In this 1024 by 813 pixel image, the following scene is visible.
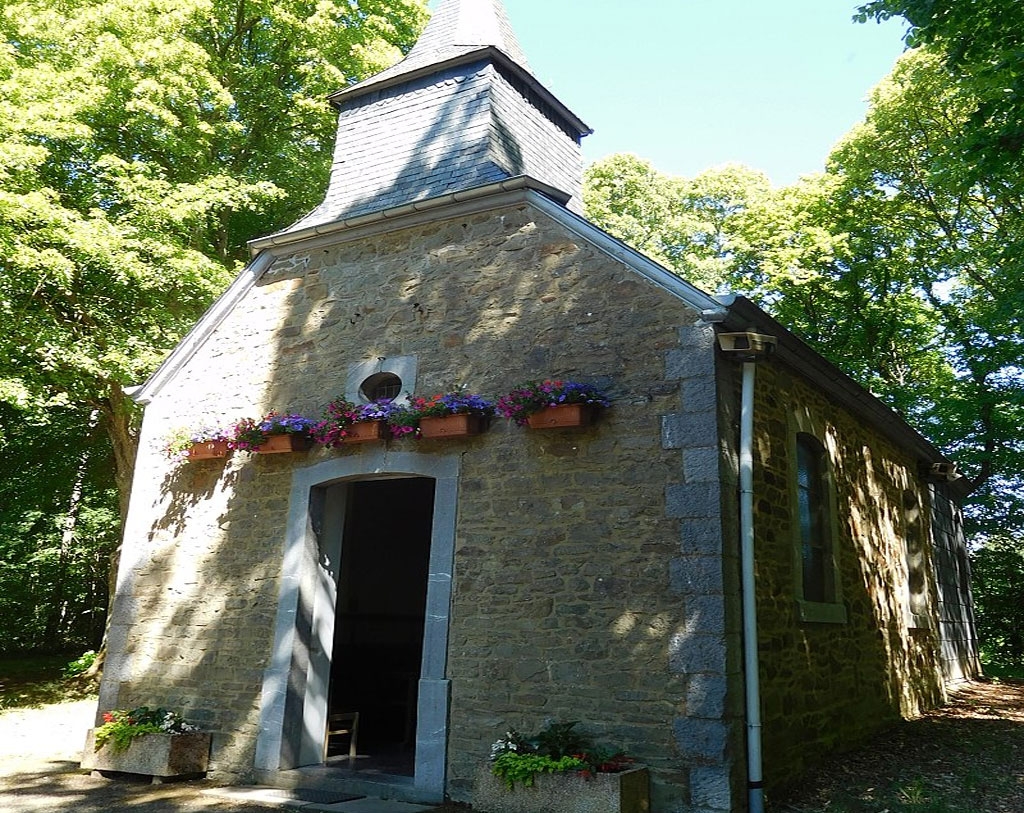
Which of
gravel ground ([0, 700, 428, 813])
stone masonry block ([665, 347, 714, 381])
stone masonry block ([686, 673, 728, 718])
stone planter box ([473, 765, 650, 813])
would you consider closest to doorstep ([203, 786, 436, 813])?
gravel ground ([0, 700, 428, 813])

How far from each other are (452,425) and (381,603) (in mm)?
4847

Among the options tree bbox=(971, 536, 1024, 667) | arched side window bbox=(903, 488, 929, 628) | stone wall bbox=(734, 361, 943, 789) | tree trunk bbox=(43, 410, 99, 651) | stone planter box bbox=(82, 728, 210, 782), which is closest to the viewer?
stone wall bbox=(734, 361, 943, 789)

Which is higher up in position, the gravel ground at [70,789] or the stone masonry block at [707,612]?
the stone masonry block at [707,612]

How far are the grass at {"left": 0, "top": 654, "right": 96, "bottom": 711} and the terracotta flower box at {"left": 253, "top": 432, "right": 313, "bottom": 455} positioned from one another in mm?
7439

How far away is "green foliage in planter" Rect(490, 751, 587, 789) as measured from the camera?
207 inches

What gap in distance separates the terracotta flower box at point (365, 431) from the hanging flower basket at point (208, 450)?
143cm

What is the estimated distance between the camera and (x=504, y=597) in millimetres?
6293

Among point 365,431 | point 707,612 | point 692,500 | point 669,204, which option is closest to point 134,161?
point 365,431

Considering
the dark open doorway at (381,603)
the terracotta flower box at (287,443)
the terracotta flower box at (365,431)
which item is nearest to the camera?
the terracotta flower box at (365,431)

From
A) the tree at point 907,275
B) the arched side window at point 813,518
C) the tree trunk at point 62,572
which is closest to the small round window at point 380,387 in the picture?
the arched side window at point 813,518

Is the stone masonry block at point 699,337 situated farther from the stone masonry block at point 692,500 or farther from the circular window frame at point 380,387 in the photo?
the circular window frame at point 380,387

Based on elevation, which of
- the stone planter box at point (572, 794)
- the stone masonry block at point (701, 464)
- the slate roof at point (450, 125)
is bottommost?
the stone planter box at point (572, 794)

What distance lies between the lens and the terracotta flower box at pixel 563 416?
6164 millimetres

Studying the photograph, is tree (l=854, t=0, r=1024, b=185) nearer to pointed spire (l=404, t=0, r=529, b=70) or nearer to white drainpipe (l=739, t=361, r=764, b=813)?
white drainpipe (l=739, t=361, r=764, b=813)
